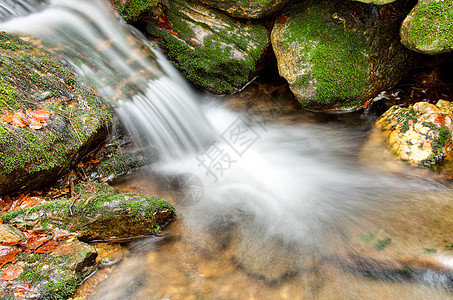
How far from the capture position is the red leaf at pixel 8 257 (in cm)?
Answer: 265

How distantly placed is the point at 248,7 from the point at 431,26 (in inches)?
107

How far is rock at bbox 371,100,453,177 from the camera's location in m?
3.76

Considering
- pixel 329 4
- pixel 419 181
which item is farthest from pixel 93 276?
pixel 329 4

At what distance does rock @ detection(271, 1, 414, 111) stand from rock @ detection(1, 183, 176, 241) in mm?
3207

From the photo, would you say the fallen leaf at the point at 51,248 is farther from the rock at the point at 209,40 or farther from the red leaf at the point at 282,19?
the red leaf at the point at 282,19

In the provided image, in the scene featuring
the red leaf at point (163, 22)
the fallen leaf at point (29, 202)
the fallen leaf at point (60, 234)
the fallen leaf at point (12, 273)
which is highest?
the red leaf at point (163, 22)

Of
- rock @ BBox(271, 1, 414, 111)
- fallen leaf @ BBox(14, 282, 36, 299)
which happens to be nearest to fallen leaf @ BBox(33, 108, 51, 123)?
fallen leaf @ BBox(14, 282, 36, 299)

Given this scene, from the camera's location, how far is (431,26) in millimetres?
3645

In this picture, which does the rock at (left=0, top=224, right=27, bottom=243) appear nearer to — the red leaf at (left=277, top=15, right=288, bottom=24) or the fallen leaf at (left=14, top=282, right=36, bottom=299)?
the fallen leaf at (left=14, top=282, right=36, bottom=299)

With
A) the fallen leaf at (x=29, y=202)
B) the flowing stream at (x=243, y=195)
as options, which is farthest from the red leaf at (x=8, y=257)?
the flowing stream at (x=243, y=195)

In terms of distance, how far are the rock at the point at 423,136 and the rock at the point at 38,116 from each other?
13.9 feet

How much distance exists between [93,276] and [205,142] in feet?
9.31

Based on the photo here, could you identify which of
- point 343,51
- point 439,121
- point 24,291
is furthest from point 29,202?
point 439,121

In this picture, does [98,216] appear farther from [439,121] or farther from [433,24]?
[433,24]
